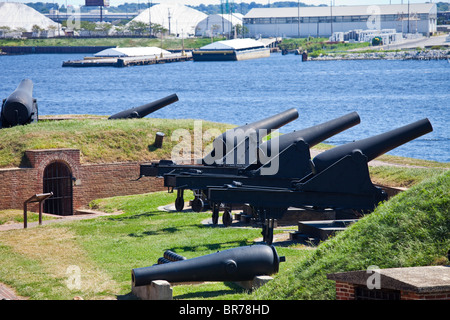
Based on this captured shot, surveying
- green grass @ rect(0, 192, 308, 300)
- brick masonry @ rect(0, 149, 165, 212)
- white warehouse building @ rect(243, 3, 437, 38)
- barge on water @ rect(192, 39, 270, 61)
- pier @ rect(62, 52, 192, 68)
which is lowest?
green grass @ rect(0, 192, 308, 300)

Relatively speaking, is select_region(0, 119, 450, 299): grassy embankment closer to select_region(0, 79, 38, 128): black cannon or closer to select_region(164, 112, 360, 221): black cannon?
select_region(164, 112, 360, 221): black cannon

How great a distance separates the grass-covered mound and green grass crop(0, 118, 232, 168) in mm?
12619

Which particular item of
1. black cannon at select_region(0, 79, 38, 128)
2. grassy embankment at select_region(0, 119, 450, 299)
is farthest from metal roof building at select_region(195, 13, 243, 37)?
grassy embankment at select_region(0, 119, 450, 299)

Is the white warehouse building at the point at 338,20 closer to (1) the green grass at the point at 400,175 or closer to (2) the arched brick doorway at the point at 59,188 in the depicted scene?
(1) the green grass at the point at 400,175

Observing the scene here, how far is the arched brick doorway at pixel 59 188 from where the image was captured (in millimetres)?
21516

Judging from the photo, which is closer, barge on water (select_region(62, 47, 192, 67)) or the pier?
the pier

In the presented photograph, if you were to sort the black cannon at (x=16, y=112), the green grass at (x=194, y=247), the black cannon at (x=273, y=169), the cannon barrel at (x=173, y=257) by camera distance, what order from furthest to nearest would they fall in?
the black cannon at (x=16, y=112)
the black cannon at (x=273, y=169)
the cannon barrel at (x=173, y=257)
the green grass at (x=194, y=247)

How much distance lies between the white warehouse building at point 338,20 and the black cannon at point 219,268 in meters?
144

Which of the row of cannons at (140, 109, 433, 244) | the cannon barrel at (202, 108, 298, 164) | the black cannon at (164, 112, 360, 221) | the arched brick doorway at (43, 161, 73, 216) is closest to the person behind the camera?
the row of cannons at (140, 109, 433, 244)

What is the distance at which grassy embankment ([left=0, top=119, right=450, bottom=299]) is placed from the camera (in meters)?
9.34

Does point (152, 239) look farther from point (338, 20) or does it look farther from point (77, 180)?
point (338, 20)

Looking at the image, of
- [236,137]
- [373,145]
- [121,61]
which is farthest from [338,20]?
[373,145]

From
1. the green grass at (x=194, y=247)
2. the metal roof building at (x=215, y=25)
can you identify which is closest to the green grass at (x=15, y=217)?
the green grass at (x=194, y=247)
